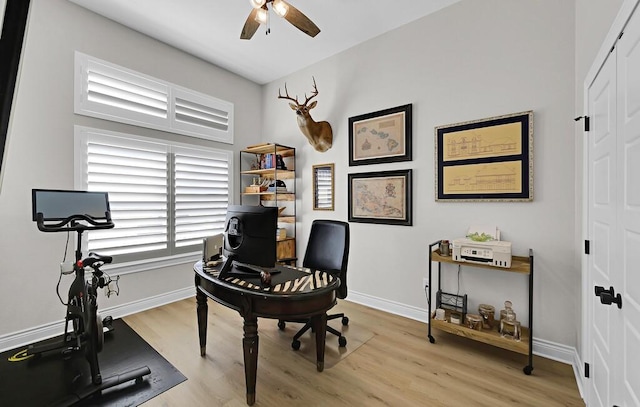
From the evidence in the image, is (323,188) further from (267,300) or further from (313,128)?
(267,300)

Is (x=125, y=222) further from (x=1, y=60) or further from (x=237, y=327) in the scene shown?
(x=1, y=60)

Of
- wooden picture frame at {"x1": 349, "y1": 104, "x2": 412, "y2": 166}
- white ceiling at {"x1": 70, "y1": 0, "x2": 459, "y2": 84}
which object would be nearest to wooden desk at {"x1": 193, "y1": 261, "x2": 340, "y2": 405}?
wooden picture frame at {"x1": 349, "y1": 104, "x2": 412, "y2": 166}

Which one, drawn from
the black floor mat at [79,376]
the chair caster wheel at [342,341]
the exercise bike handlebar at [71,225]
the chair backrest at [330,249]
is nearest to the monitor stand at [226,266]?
the black floor mat at [79,376]

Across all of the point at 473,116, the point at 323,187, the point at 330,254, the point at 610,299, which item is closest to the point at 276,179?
the point at 323,187

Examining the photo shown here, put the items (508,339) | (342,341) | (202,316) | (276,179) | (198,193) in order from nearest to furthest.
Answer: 1. (508,339)
2. (202,316)
3. (342,341)
4. (198,193)
5. (276,179)

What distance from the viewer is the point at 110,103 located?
10.3 feet

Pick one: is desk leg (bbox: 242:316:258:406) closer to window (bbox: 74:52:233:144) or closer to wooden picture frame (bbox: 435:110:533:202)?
wooden picture frame (bbox: 435:110:533:202)

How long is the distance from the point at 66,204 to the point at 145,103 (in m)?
1.64

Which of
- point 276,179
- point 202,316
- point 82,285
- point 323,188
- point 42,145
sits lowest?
point 202,316

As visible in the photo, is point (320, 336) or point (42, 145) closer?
point (320, 336)

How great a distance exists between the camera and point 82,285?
7.27 feet

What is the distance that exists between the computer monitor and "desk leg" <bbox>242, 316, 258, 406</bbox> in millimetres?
407

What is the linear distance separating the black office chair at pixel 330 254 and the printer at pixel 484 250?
100 cm

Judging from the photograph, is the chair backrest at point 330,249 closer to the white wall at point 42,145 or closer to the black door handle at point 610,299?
the black door handle at point 610,299
